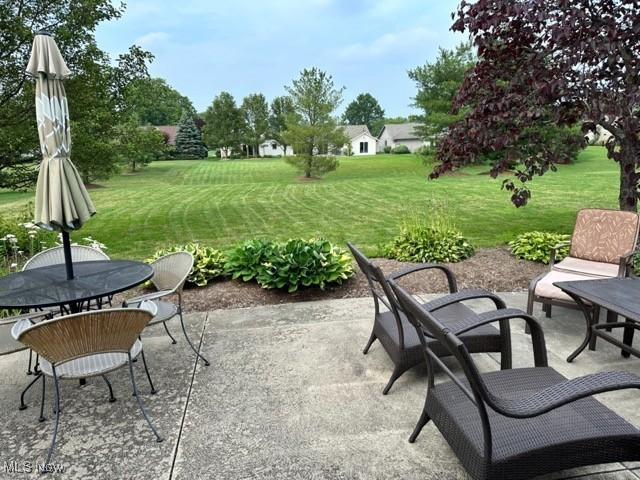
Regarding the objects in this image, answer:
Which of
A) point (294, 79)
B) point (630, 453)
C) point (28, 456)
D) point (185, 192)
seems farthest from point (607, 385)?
point (294, 79)

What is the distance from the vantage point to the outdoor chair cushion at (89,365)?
8.01ft

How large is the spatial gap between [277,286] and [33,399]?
8.10ft

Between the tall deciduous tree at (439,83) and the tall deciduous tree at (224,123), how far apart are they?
30.8m

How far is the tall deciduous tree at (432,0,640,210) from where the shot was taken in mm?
4625

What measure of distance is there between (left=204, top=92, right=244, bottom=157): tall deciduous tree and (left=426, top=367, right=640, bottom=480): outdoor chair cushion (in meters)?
50.5

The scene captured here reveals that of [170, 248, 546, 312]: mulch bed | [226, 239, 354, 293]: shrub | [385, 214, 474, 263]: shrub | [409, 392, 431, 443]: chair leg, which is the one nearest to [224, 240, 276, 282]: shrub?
[226, 239, 354, 293]: shrub

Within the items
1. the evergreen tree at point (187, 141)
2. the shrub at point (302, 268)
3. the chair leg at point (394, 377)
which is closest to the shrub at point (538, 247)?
the shrub at point (302, 268)

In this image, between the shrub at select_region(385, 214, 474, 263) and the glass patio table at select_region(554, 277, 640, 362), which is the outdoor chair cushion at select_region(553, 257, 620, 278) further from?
the shrub at select_region(385, 214, 474, 263)

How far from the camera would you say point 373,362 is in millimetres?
3236

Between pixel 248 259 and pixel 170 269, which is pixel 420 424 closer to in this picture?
pixel 170 269

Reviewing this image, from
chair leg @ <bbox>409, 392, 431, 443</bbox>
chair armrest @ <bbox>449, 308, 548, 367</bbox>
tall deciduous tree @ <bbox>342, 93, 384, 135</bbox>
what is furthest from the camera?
tall deciduous tree @ <bbox>342, 93, 384, 135</bbox>

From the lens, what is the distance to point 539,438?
1809 millimetres

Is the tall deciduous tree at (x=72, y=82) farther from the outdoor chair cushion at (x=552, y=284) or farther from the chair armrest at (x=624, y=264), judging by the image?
the chair armrest at (x=624, y=264)

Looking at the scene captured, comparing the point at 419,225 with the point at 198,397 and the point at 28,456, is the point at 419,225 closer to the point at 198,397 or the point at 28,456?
the point at 198,397
